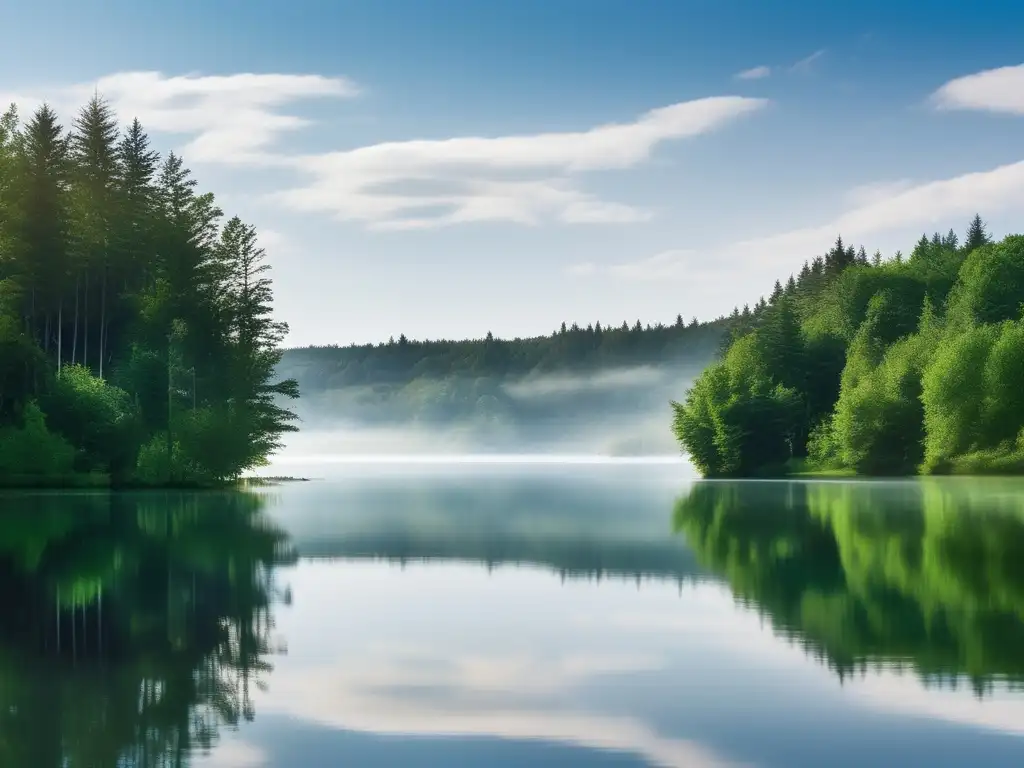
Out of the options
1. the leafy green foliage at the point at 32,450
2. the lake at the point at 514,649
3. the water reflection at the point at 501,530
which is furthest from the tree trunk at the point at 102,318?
the lake at the point at 514,649

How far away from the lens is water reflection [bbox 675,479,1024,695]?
16969 millimetres

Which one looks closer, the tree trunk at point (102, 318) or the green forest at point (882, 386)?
the tree trunk at point (102, 318)

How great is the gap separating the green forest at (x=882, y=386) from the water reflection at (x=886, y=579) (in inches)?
2021

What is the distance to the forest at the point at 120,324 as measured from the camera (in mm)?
77188

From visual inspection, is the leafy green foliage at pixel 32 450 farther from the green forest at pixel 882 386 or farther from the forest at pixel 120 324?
the green forest at pixel 882 386

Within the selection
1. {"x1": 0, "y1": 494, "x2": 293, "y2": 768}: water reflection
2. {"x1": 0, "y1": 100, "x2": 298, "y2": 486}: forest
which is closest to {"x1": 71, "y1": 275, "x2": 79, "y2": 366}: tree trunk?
{"x1": 0, "y1": 100, "x2": 298, "y2": 486}: forest

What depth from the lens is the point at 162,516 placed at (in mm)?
50219

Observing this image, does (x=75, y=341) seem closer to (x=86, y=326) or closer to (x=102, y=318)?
(x=86, y=326)

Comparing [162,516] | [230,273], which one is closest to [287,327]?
[230,273]

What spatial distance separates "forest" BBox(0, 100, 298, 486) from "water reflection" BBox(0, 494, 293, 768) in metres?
39.7

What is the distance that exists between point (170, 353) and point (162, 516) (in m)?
34.6

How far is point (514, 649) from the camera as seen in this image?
18125 mm

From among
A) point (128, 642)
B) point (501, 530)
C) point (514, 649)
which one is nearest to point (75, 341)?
point (501, 530)

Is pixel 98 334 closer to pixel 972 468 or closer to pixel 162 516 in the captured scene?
pixel 162 516
